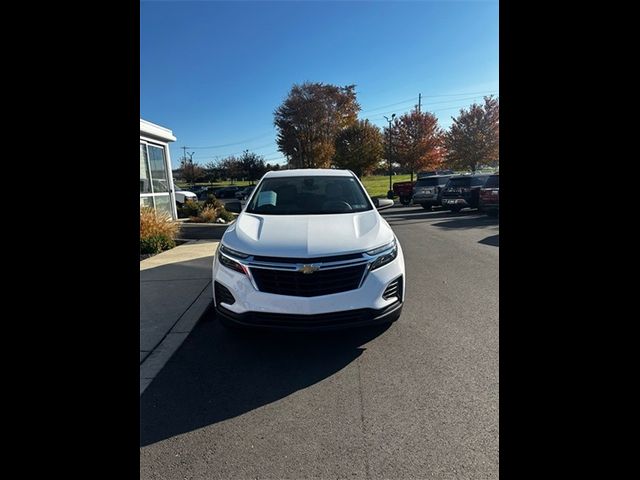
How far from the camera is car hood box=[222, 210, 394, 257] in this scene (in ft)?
10.3

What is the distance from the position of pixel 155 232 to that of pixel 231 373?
6.67 metres

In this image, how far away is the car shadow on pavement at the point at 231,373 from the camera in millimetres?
2520

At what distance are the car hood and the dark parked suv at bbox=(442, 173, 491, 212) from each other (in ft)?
46.1

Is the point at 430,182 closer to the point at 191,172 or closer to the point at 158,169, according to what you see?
the point at 158,169

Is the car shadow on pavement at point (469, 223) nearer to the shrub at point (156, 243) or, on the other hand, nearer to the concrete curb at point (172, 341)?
the shrub at point (156, 243)

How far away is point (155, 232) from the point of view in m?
8.75

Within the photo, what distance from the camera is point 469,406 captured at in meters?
2.51

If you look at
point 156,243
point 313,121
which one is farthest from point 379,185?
point 156,243

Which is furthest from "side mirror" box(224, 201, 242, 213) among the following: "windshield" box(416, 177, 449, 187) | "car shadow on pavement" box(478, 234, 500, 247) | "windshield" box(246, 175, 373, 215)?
"windshield" box(416, 177, 449, 187)

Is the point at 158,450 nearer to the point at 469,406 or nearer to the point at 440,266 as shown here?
the point at 469,406

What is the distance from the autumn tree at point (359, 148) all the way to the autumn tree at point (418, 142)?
201 cm
